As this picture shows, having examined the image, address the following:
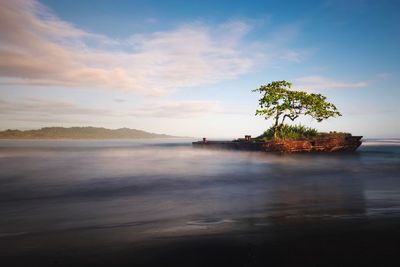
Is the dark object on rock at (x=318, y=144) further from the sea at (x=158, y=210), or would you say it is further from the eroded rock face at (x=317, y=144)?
the sea at (x=158, y=210)

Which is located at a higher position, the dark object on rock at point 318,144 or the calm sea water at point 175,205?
the dark object on rock at point 318,144

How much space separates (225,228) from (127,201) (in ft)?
19.8

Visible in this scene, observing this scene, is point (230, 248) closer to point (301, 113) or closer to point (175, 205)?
point (175, 205)

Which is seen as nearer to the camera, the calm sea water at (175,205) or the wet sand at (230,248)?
the wet sand at (230,248)

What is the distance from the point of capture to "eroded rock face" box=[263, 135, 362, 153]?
1716 inches

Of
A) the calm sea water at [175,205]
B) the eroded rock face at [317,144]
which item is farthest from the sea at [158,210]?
the eroded rock face at [317,144]

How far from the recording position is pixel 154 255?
544cm

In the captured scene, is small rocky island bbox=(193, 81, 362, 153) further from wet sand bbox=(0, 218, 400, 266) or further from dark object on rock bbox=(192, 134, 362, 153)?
wet sand bbox=(0, 218, 400, 266)

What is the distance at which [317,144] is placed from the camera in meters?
44.1

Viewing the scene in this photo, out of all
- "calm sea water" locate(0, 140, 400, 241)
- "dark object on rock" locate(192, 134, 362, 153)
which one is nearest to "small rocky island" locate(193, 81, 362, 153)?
"dark object on rock" locate(192, 134, 362, 153)

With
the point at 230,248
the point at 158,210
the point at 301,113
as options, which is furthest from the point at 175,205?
the point at 301,113

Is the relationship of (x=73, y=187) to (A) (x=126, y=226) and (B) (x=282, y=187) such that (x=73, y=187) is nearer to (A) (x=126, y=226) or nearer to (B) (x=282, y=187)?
(A) (x=126, y=226)

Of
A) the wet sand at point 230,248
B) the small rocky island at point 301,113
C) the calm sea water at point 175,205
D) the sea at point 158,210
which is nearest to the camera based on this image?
the wet sand at point 230,248

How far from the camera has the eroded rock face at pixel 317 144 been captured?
143 ft
